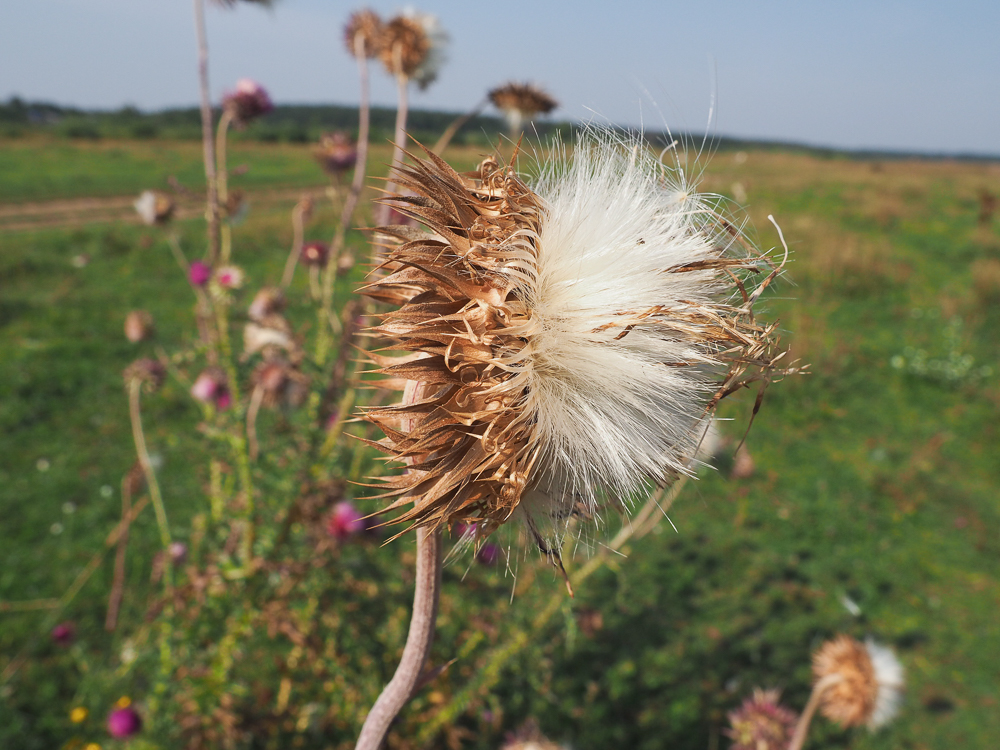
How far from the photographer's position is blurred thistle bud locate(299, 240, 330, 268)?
9.26 feet

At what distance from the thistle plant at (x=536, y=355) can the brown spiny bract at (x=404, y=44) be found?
1.91 m

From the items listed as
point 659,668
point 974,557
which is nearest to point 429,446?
point 659,668

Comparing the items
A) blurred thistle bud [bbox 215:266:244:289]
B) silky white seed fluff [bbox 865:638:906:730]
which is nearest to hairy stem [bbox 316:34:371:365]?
blurred thistle bud [bbox 215:266:244:289]

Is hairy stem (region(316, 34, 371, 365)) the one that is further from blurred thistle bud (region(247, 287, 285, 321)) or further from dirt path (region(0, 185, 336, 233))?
dirt path (region(0, 185, 336, 233))

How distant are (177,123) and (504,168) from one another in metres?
55.6

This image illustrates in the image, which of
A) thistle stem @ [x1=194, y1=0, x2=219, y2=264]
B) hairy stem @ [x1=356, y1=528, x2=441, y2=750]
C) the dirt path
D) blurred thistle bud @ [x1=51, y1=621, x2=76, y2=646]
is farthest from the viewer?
the dirt path

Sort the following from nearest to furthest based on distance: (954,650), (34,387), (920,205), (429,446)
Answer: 1. (429,446)
2. (954,650)
3. (34,387)
4. (920,205)

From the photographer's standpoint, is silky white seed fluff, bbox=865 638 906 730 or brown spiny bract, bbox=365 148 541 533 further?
silky white seed fluff, bbox=865 638 906 730

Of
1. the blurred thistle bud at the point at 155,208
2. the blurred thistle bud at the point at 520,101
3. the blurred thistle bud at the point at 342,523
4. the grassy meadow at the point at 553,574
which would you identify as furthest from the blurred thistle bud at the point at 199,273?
the blurred thistle bud at the point at 520,101

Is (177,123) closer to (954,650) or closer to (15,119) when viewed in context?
(15,119)

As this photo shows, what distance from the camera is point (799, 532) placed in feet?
19.2

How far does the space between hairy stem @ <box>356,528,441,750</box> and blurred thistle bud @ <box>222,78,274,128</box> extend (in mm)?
2804

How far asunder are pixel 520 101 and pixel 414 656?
2707 millimetres

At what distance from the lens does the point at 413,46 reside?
9.04 ft
